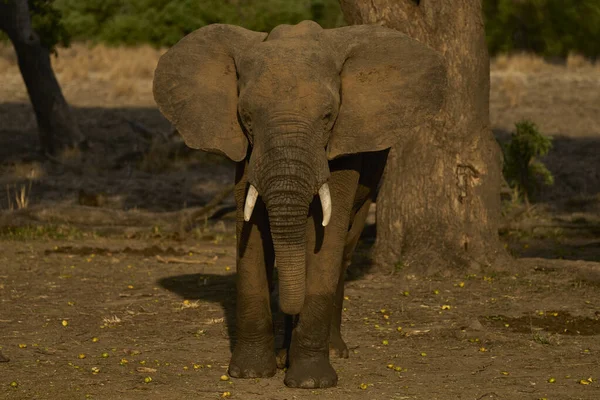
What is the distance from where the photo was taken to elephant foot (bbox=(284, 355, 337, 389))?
6.78 metres

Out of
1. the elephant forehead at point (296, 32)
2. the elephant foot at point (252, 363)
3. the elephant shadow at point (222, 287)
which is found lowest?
the elephant shadow at point (222, 287)

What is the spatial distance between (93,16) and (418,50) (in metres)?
34.4

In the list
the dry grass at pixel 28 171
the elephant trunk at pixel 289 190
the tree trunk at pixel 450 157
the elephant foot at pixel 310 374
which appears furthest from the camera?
the dry grass at pixel 28 171

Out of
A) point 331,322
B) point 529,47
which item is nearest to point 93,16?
point 529,47

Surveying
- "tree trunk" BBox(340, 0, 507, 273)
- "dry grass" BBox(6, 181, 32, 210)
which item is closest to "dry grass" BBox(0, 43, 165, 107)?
"dry grass" BBox(6, 181, 32, 210)

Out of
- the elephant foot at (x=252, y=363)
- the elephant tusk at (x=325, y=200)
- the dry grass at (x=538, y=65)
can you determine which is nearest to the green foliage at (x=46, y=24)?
the elephant foot at (x=252, y=363)

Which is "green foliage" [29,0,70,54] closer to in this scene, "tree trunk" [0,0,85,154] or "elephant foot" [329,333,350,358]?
"tree trunk" [0,0,85,154]

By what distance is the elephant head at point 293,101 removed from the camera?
632 cm

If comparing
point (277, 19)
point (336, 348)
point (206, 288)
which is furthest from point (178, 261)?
point (277, 19)

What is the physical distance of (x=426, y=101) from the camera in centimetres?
718

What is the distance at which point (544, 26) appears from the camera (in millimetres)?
36594

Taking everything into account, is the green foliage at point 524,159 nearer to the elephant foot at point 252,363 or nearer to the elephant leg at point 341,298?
the elephant leg at point 341,298

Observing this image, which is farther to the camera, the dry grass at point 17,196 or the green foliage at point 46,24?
the green foliage at point 46,24

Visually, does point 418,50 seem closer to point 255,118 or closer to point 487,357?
point 255,118
